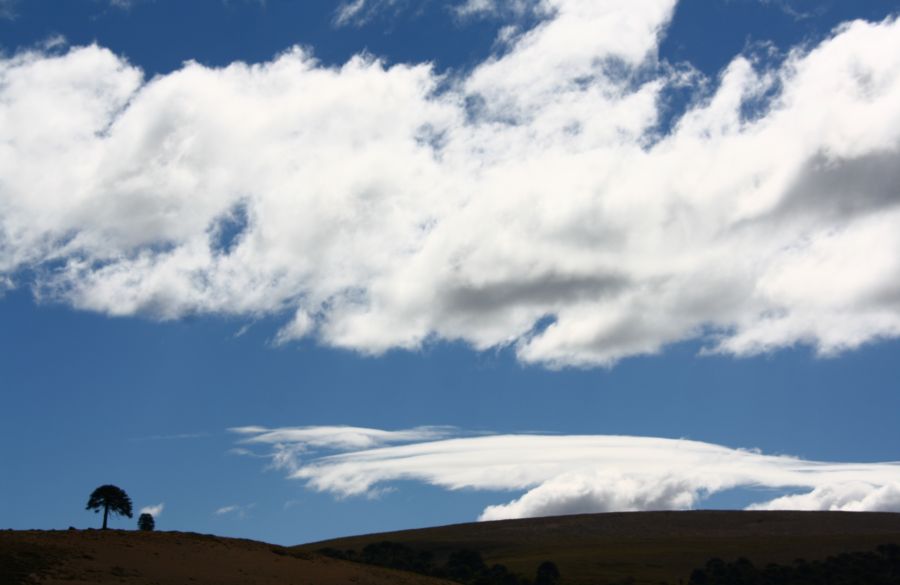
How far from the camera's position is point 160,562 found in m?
63.1

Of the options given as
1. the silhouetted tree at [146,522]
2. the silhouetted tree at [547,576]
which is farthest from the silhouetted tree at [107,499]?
the silhouetted tree at [547,576]

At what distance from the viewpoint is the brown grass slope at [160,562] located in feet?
183

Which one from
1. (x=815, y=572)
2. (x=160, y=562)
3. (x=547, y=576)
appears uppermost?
(x=547, y=576)

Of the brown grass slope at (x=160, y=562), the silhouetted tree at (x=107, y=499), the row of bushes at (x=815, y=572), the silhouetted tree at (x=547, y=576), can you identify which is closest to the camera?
the brown grass slope at (x=160, y=562)

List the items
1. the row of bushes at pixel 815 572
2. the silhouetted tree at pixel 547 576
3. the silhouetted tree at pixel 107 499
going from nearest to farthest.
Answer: the silhouetted tree at pixel 107 499
the silhouetted tree at pixel 547 576
the row of bushes at pixel 815 572

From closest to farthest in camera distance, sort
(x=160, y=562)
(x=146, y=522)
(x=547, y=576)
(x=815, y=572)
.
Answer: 1. (x=160, y=562)
2. (x=146, y=522)
3. (x=547, y=576)
4. (x=815, y=572)

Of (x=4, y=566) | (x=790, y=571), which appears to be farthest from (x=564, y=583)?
(x=4, y=566)

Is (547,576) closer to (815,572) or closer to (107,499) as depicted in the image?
(815,572)

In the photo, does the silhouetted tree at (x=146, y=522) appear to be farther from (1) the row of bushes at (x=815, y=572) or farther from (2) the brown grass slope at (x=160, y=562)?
(1) the row of bushes at (x=815, y=572)

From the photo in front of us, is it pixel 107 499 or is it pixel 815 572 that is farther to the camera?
pixel 815 572

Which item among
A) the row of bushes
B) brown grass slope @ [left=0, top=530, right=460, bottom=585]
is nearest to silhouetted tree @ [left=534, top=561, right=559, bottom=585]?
the row of bushes

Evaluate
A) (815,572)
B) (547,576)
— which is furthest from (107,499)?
(815,572)

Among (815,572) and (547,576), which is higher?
(547,576)

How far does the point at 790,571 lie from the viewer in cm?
14450
